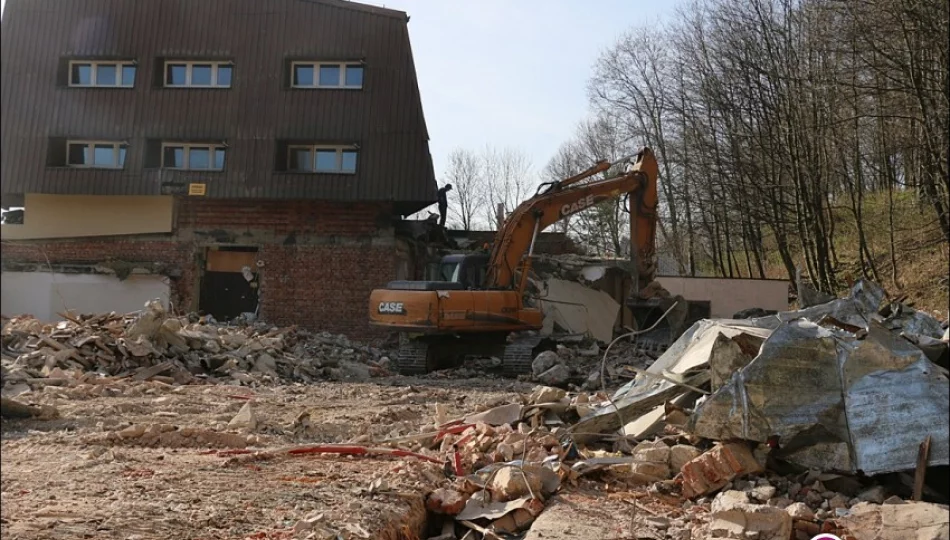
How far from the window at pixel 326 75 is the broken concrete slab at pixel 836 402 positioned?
16.7 metres

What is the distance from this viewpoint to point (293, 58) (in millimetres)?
20141

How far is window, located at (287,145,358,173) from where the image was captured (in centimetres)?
2036

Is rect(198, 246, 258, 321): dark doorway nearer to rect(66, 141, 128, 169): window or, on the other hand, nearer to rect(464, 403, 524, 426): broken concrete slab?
rect(66, 141, 128, 169): window

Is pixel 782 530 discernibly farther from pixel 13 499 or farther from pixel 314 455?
pixel 13 499

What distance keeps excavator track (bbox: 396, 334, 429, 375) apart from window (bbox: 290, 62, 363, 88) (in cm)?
779

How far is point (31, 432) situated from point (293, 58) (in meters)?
14.3

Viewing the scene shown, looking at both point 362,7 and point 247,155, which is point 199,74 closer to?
point 247,155

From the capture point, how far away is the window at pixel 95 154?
68.0 ft

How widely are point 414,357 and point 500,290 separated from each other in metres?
2.01

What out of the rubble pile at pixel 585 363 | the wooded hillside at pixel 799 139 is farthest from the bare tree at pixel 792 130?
the rubble pile at pixel 585 363

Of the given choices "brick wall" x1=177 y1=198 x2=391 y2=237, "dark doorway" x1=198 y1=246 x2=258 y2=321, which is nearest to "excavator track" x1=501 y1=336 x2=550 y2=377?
"brick wall" x1=177 y1=198 x2=391 y2=237

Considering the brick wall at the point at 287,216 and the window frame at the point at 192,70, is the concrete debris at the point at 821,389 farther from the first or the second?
the window frame at the point at 192,70

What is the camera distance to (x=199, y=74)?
66.8 ft

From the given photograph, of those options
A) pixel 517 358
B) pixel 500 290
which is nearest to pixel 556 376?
pixel 517 358
